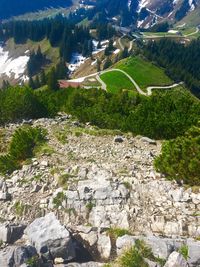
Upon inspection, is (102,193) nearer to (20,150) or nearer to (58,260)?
(58,260)

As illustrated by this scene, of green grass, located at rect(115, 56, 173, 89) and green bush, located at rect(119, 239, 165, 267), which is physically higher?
green bush, located at rect(119, 239, 165, 267)

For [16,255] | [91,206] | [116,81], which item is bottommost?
[116,81]

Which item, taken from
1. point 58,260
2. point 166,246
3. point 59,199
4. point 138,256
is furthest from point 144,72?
point 138,256

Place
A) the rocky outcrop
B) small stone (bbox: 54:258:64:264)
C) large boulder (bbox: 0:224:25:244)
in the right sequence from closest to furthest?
the rocky outcrop, small stone (bbox: 54:258:64:264), large boulder (bbox: 0:224:25:244)

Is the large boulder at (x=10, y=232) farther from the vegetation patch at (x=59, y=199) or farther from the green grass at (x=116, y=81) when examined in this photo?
the green grass at (x=116, y=81)

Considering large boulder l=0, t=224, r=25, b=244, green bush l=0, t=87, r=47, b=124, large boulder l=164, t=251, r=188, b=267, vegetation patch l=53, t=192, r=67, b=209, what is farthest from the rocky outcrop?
green bush l=0, t=87, r=47, b=124

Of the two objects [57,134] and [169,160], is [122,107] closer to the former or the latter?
[57,134]

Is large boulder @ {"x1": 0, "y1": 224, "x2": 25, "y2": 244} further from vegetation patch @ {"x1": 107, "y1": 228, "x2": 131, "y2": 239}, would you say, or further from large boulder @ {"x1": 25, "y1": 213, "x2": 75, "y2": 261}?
vegetation patch @ {"x1": 107, "y1": 228, "x2": 131, "y2": 239}
